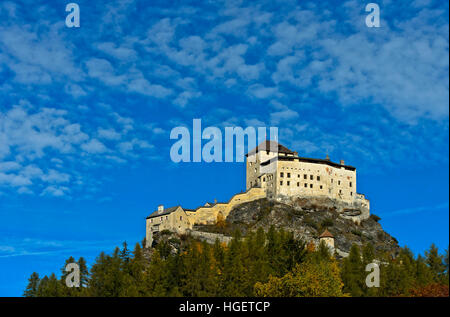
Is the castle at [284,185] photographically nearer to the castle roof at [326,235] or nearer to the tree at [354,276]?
the castle roof at [326,235]

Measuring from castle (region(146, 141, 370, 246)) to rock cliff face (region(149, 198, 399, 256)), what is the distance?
5.10 ft

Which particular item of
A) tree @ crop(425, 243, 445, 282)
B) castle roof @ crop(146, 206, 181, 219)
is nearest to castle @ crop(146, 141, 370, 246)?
castle roof @ crop(146, 206, 181, 219)

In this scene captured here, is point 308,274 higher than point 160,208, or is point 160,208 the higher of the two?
point 160,208

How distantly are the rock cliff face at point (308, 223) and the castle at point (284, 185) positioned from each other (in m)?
1.55

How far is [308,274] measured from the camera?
62.3 m

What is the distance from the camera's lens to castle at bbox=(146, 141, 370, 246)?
119812mm

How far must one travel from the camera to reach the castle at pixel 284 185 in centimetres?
11981

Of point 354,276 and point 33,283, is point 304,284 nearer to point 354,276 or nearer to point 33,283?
point 354,276

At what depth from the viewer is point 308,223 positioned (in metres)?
117

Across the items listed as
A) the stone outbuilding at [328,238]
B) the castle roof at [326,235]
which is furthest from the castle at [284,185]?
the stone outbuilding at [328,238]
